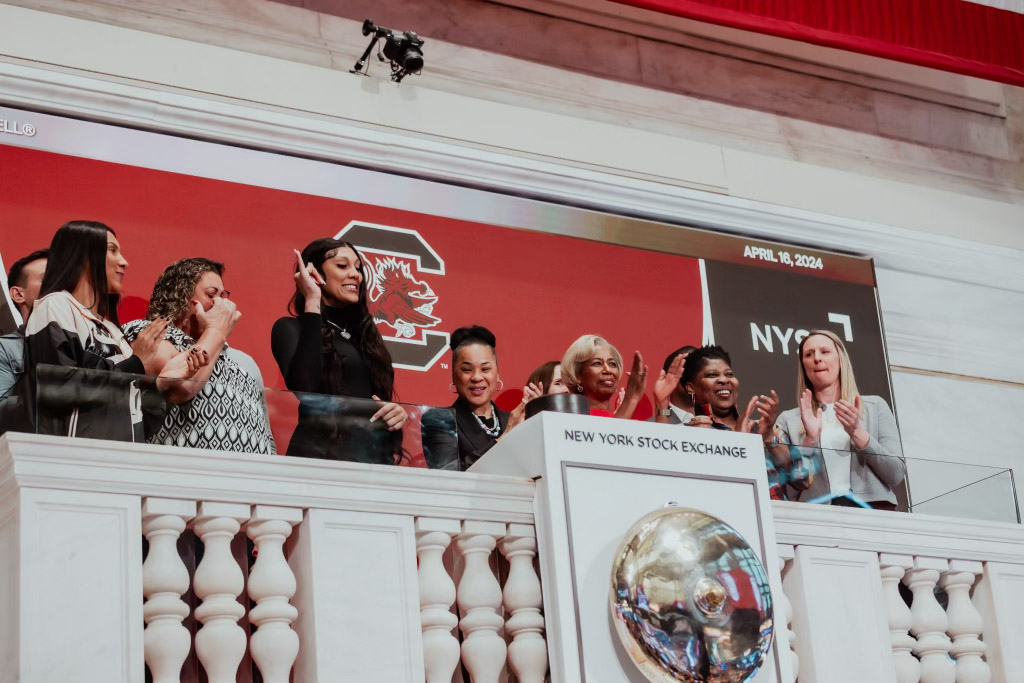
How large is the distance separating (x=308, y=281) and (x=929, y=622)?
2.41 meters

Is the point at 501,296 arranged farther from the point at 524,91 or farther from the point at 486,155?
the point at 524,91

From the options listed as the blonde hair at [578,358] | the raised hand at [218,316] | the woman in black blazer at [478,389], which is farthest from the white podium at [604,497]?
the blonde hair at [578,358]

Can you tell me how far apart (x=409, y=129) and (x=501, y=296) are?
79 centimetres

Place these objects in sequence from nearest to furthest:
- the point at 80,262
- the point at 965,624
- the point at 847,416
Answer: the point at 965,624 → the point at 80,262 → the point at 847,416

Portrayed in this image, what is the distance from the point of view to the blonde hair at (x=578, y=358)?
195 inches

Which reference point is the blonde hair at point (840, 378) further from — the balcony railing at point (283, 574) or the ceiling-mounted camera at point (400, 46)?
the balcony railing at point (283, 574)

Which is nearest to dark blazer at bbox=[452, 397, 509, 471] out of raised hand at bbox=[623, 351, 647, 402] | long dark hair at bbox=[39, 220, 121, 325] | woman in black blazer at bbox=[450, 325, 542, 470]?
woman in black blazer at bbox=[450, 325, 542, 470]

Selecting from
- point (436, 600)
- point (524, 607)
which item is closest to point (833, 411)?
point (524, 607)

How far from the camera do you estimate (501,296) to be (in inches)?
225

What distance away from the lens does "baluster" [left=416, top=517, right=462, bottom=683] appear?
9.66ft

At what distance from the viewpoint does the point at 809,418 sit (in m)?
6.04

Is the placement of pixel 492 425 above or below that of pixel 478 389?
below

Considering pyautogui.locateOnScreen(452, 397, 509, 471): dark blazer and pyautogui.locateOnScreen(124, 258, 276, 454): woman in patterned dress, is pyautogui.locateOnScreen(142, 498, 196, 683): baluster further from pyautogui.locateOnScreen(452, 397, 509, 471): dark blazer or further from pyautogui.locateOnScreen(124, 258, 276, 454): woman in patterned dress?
pyautogui.locateOnScreen(452, 397, 509, 471): dark blazer

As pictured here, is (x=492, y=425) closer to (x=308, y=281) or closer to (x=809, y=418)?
(x=308, y=281)
